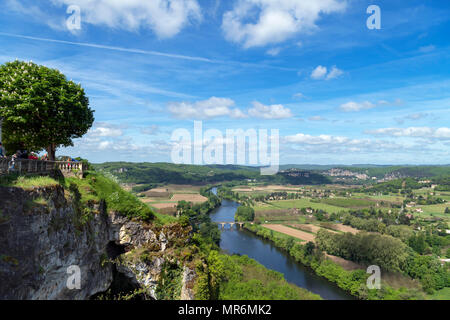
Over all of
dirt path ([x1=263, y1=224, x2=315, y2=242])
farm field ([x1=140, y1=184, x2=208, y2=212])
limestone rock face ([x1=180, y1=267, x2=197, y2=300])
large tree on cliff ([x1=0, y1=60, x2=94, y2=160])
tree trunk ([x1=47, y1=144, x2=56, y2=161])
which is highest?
large tree on cliff ([x1=0, y1=60, x2=94, y2=160])

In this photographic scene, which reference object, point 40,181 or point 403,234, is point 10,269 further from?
point 403,234

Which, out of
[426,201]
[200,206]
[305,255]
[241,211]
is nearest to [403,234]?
[305,255]

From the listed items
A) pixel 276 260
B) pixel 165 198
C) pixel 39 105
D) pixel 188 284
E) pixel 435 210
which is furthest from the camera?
pixel 165 198

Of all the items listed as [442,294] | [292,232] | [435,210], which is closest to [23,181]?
[442,294]

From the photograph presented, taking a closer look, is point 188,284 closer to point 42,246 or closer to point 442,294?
point 42,246

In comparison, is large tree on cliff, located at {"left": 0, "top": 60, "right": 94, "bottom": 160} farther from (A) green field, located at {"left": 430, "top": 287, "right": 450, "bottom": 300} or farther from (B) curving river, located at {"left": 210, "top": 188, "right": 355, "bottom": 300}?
(A) green field, located at {"left": 430, "top": 287, "right": 450, "bottom": 300}

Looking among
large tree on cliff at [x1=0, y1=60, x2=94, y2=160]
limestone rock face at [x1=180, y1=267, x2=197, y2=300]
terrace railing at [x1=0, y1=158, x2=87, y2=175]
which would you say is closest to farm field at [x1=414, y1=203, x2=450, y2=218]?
limestone rock face at [x1=180, y1=267, x2=197, y2=300]
